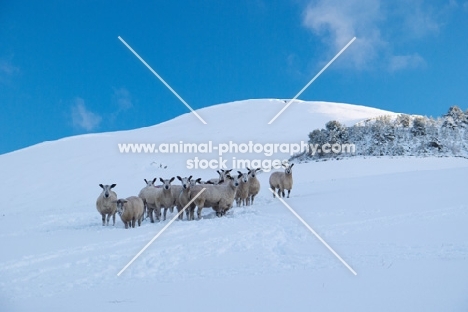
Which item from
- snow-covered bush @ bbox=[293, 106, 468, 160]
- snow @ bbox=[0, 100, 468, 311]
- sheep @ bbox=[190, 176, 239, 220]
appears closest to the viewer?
snow @ bbox=[0, 100, 468, 311]

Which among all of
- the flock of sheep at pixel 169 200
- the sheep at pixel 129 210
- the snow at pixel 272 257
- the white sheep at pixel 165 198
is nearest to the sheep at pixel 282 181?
the snow at pixel 272 257

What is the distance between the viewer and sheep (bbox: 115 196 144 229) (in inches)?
569

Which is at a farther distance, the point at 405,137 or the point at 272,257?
the point at 405,137

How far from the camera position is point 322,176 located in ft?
91.4

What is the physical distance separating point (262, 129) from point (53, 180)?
2454 cm

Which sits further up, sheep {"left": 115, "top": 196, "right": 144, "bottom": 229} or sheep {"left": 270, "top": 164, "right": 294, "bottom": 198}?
sheep {"left": 270, "top": 164, "right": 294, "bottom": 198}

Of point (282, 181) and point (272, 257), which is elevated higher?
point (282, 181)

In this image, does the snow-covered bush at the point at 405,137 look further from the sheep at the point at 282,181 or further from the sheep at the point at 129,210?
the sheep at the point at 129,210

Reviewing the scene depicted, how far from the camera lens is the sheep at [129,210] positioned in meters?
14.5

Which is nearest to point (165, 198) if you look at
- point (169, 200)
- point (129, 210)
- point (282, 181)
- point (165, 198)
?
point (165, 198)

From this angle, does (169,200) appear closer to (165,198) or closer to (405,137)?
(165,198)

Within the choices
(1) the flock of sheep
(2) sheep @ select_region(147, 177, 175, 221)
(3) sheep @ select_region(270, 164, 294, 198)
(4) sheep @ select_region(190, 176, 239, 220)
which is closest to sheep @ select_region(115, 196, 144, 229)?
(1) the flock of sheep

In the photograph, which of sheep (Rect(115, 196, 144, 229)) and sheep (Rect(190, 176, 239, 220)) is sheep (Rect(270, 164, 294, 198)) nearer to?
sheep (Rect(190, 176, 239, 220))

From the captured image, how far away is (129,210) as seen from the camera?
14711mm
